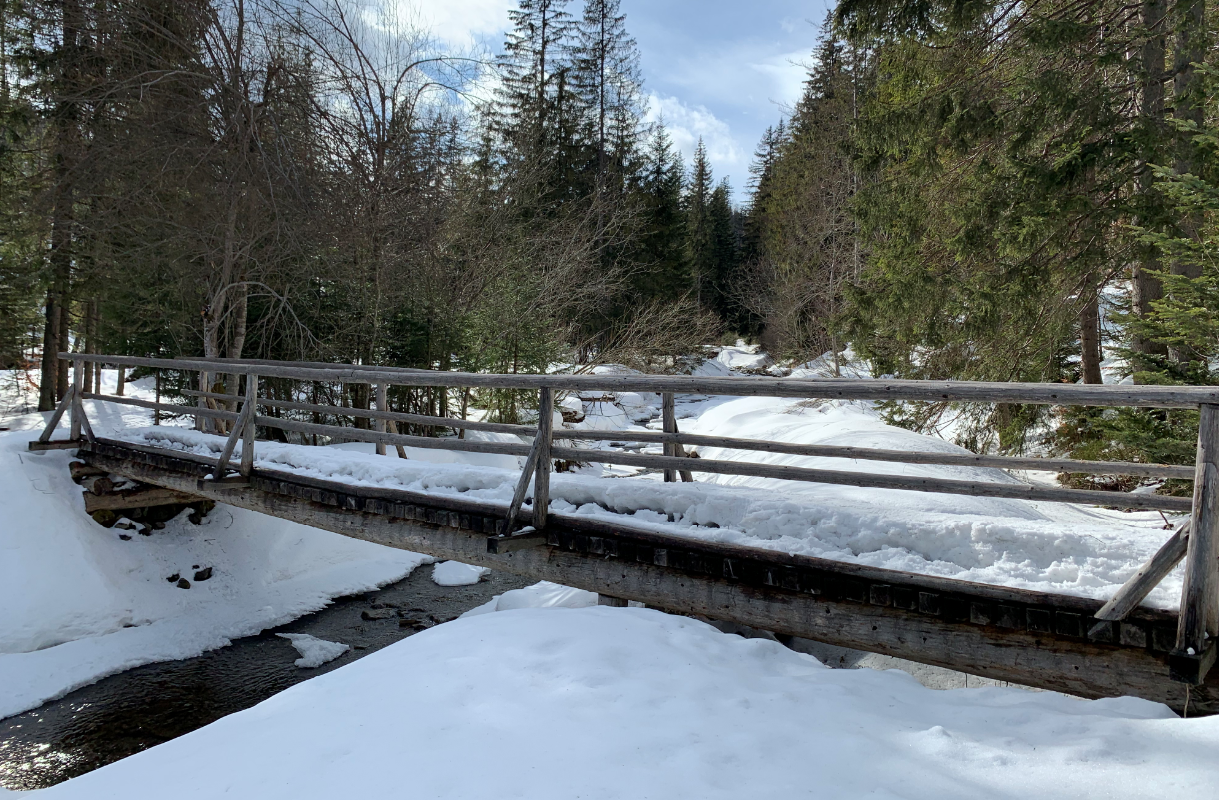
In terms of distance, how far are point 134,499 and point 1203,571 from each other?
10.5m

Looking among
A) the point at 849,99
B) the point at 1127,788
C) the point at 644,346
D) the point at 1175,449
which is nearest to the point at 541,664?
the point at 1127,788

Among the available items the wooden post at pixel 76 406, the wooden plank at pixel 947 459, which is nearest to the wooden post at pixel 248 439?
the wooden plank at pixel 947 459

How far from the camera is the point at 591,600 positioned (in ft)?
21.0

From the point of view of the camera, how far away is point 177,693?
22.1 ft

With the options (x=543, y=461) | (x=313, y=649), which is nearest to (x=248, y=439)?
(x=313, y=649)

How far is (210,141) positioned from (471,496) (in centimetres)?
681

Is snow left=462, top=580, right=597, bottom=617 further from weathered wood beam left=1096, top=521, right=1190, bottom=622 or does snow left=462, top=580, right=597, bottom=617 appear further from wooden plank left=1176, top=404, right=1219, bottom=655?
wooden plank left=1176, top=404, right=1219, bottom=655

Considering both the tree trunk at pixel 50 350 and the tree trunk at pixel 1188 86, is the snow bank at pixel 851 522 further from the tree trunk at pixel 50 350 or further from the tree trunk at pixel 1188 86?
the tree trunk at pixel 50 350

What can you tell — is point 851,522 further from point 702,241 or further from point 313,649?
point 702,241

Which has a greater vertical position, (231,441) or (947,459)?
(947,459)

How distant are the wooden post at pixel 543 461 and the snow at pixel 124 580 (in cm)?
537

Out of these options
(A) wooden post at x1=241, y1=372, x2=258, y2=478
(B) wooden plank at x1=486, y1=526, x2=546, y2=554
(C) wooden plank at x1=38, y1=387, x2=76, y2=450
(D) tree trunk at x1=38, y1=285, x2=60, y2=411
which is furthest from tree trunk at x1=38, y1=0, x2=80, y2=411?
(B) wooden plank at x1=486, y1=526, x2=546, y2=554

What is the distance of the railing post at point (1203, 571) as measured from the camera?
2.72 metres

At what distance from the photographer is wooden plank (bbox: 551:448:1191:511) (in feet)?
10.2
